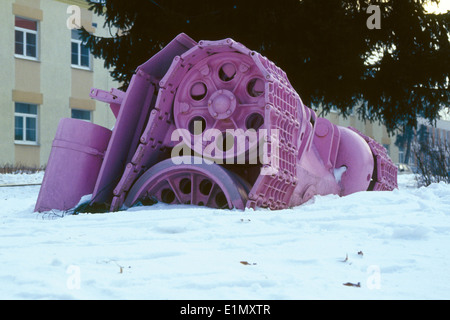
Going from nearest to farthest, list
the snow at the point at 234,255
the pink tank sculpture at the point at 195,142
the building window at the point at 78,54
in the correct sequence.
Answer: the snow at the point at 234,255 → the pink tank sculpture at the point at 195,142 → the building window at the point at 78,54

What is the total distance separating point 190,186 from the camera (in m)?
6.25

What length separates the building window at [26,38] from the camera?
21.8 metres

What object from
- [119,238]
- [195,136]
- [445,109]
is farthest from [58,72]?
[119,238]

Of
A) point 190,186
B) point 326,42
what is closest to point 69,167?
point 190,186

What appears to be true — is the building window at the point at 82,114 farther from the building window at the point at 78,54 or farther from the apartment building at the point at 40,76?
the building window at the point at 78,54

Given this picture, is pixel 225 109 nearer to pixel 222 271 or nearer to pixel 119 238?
pixel 119 238

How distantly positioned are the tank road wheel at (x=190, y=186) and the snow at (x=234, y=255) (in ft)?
1.25

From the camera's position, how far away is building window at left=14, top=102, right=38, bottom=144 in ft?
71.3

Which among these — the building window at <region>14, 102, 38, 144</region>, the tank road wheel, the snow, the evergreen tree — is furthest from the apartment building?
the snow

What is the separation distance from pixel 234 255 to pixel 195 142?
105 inches

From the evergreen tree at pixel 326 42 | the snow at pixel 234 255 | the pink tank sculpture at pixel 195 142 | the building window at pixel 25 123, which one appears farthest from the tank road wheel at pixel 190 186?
the building window at pixel 25 123

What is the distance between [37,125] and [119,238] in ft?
62.3

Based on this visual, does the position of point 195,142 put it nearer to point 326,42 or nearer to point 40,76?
point 326,42

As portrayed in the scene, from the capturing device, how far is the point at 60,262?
3316mm
